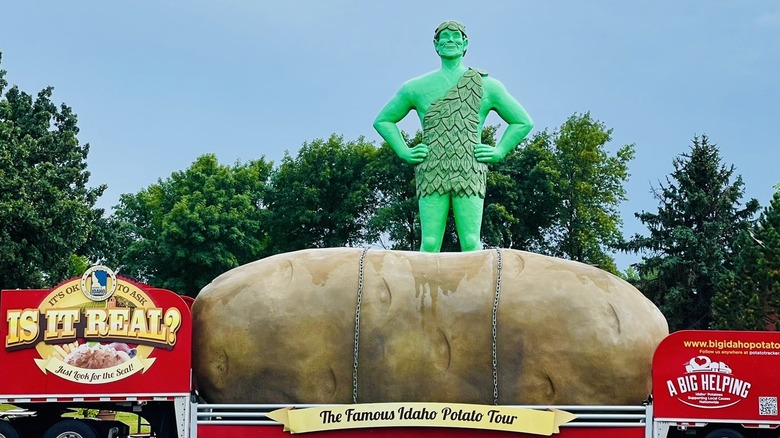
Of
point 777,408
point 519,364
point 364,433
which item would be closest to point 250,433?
point 364,433

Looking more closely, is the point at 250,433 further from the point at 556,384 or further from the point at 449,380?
the point at 556,384

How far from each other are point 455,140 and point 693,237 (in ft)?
70.3

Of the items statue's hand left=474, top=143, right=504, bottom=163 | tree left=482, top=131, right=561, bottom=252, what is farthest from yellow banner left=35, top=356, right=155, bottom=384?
tree left=482, top=131, right=561, bottom=252

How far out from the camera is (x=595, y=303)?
42.0ft

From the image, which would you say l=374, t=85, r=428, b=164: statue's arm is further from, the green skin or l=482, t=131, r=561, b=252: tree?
l=482, t=131, r=561, b=252: tree

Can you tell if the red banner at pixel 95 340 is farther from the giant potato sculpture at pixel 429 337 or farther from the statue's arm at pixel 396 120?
the statue's arm at pixel 396 120

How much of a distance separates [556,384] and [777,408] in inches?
110

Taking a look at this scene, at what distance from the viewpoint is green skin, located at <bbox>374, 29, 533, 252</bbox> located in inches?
651

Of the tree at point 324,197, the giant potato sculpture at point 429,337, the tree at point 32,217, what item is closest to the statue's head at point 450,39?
the giant potato sculpture at point 429,337

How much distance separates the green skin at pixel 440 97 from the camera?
16547 mm

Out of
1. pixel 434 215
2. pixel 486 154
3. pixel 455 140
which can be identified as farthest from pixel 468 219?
pixel 455 140

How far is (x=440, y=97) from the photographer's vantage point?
54.6 ft

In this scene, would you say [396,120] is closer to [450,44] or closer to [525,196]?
[450,44]

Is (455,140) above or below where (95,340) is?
above
